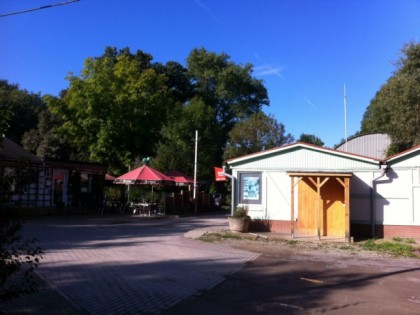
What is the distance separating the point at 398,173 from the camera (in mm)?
18141

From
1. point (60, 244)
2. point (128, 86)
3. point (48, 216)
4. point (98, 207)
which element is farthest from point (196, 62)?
point (60, 244)

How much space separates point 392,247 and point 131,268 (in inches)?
374

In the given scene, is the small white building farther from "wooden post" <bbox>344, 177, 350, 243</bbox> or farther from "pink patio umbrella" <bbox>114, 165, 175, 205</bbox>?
"pink patio umbrella" <bbox>114, 165, 175, 205</bbox>

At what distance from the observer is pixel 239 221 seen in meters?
19.0

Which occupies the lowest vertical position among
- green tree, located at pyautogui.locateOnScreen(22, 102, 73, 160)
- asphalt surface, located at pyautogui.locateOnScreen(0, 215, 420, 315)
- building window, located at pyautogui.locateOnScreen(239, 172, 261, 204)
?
asphalt surface, located at pyautogui.locateOnScreen(0, 215, 420, 315)

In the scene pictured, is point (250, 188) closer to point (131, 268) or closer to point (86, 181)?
point (131, 268)

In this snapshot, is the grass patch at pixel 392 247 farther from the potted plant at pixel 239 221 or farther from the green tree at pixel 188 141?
the green tree at pixel 188 141

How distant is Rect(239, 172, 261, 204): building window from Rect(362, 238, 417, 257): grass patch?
5.19 m

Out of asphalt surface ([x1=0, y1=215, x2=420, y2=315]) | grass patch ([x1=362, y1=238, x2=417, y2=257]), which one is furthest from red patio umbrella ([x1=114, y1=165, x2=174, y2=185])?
grass patch ([x1=362, y1=238, x2=417, y2=257])

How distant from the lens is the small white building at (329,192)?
1784 centimetres

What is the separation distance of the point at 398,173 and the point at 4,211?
1634 centimetres

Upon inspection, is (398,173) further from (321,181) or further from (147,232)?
(147,232)

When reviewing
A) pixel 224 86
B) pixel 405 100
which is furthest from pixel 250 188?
pixel 224 86

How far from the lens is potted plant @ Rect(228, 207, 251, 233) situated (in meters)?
19.0
